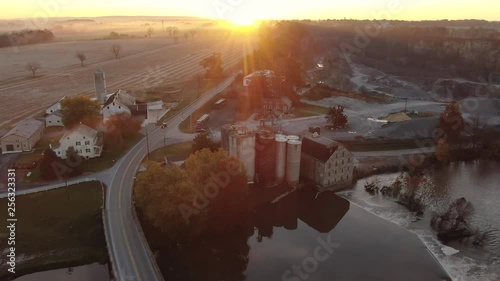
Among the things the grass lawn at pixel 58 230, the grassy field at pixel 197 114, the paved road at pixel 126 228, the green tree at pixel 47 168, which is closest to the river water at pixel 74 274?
the grass lawn at pixel 58 230

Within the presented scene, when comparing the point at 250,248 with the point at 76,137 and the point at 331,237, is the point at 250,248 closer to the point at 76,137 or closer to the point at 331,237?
the point at 331,237

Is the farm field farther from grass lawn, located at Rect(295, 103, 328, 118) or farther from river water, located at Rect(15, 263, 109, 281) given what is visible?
river water, located at Rect(15, 263, 109, 281)

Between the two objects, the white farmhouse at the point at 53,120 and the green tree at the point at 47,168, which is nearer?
the green tree at the point at 47,168

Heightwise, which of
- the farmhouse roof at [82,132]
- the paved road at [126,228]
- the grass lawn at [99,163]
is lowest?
the paved road at [126,228]

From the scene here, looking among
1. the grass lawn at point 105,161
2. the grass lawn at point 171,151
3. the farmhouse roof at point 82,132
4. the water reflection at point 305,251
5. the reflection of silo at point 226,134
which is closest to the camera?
the water reflection at point 305,251

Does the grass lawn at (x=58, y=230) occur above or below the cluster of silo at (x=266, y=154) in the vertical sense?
below

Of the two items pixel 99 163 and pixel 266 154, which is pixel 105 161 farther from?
pixel 266 154

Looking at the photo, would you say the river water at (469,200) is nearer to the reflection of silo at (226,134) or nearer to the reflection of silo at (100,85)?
the reflection of silo at (226,134)

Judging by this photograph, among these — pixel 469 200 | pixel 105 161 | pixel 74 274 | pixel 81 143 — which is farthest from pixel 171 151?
pixel 469 200
